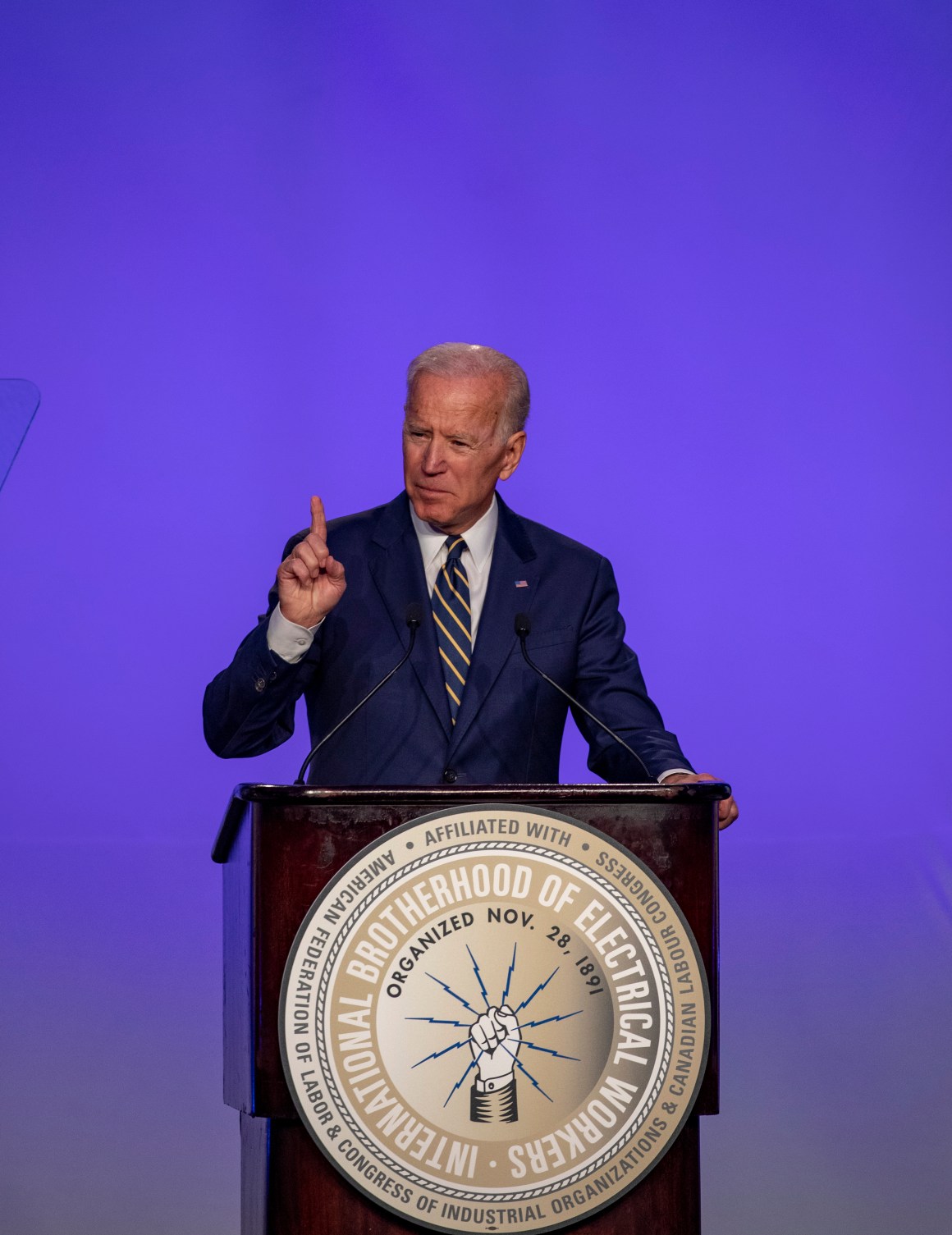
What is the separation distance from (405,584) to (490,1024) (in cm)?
84

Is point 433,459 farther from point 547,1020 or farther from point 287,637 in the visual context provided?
point 547,1020

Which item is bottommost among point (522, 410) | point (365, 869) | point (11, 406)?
point (365, 869)

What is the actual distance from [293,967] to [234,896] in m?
0.27

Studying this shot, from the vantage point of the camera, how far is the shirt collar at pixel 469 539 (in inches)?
A: 88.0

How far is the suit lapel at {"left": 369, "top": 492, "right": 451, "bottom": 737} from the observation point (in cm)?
210

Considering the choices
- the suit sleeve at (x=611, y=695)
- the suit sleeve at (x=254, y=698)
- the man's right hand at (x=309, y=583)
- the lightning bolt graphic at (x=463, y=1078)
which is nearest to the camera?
the lightning bolt graphic at (x=463, y=1078)

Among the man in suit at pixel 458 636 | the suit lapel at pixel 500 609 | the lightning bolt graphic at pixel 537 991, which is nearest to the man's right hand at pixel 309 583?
the man in suit at pixel 458 636

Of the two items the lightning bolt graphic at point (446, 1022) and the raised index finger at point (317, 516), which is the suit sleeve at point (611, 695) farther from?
the lightning bolt graphic at point (446, 1022)

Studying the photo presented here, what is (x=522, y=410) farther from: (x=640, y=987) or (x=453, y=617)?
(x=640, y=987)

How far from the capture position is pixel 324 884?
4.80 feet

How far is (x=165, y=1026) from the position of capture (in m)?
3.50

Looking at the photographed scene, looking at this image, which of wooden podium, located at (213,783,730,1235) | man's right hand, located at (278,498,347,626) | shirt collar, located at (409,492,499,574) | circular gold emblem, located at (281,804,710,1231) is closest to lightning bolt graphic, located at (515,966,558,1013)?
circular gold emblem, located at (281,804,710,1231)

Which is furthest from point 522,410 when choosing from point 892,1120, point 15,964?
point 15,964

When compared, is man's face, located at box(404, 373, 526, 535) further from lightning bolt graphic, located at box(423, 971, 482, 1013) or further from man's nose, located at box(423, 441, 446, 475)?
lightning bolt graphic, located at box(423, 971, 482, 1013)
